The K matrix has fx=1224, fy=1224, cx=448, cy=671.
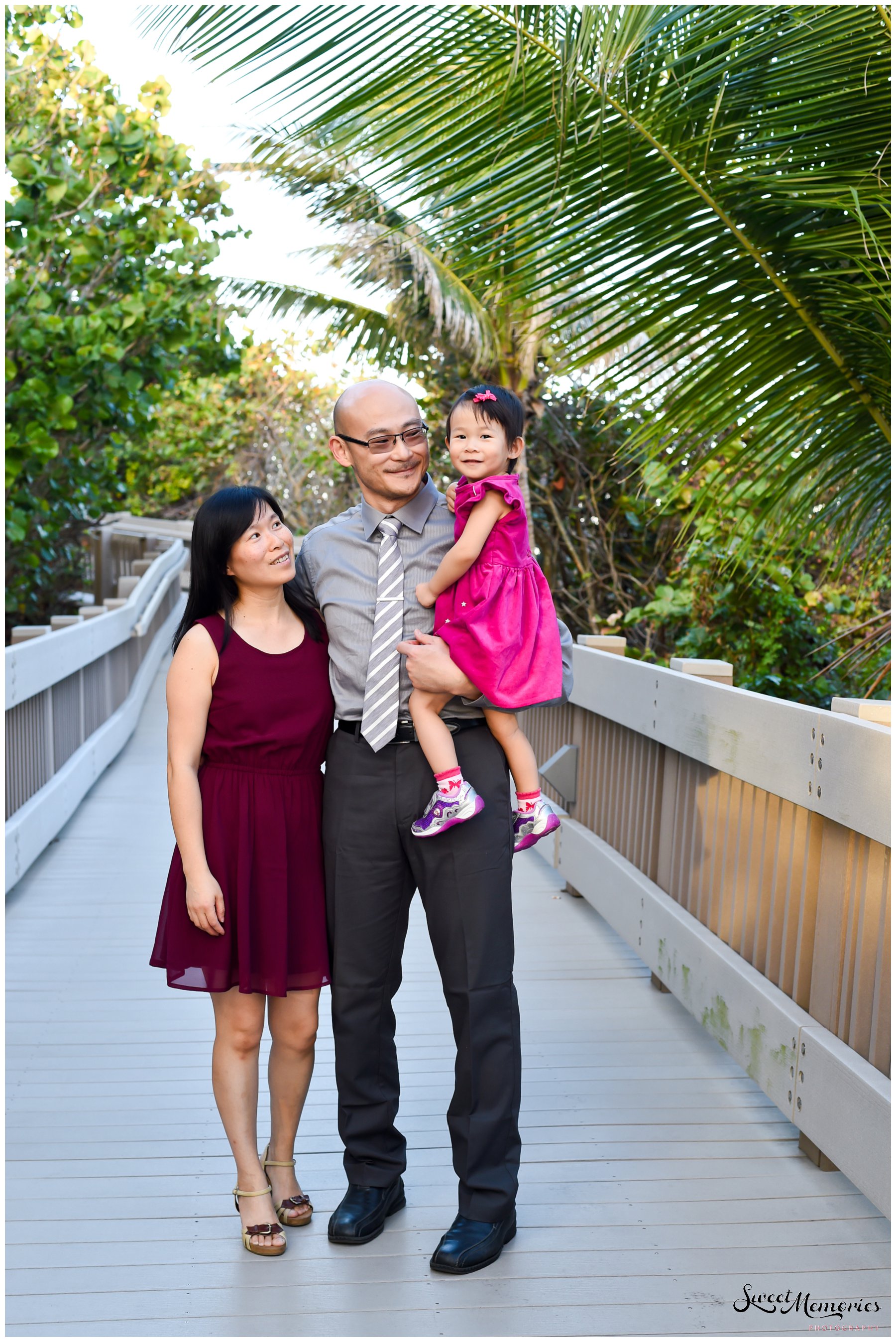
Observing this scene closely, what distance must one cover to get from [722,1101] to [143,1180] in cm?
165

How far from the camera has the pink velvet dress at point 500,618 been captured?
279 cm

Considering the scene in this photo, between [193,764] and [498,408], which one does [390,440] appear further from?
[193,764]

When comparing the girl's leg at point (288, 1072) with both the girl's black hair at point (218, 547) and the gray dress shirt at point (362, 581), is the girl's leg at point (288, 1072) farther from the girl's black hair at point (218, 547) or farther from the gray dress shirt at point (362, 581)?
the girl's black hair at point (218, 547)

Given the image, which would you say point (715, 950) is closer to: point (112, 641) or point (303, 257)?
point (112, 641)

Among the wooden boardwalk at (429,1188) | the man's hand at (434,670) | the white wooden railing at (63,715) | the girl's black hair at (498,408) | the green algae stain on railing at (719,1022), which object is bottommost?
the wooden boardwalk at (429,1188)

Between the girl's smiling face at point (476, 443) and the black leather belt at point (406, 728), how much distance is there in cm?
57

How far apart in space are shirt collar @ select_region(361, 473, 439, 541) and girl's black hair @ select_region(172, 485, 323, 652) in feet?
0.68

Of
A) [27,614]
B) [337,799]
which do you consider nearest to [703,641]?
[337,799]

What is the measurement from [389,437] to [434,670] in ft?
1.84

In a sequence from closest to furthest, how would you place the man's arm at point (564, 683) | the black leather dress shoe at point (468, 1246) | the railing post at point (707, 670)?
1. the black leather dress shoe at point (468, 1246)
2. the man's arm at point (564, 683)
3. the railing post at point (707, 670)

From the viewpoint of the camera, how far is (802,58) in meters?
3.54

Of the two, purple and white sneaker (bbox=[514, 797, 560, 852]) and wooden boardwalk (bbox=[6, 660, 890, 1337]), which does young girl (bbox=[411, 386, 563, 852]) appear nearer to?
purple and white sneaker (bbox=[514, 797, 560, 852])

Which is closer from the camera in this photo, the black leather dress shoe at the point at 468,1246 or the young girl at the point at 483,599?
the black leather dress shoe at the point at 468,1246

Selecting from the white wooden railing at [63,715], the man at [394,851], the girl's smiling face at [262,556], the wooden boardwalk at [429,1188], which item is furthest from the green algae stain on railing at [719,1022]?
the white wooden railing at [63,715]
